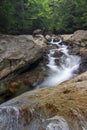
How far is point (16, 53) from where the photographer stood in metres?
14.5

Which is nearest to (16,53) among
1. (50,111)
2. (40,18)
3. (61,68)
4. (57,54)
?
(61,68)

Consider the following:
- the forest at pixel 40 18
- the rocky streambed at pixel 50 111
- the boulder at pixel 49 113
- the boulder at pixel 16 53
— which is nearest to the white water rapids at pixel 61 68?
the boulder at pixel 16 53

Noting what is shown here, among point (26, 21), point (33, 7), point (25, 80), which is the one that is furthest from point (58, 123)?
point (33, 7)

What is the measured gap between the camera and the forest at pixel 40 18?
20752 millimetres

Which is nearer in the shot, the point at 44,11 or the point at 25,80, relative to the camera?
the point at 25,80

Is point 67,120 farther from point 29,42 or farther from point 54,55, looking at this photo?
point 54,55

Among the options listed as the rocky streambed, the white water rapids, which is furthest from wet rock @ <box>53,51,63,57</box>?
the rocky streambed

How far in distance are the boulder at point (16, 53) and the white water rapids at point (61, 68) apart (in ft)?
4.51

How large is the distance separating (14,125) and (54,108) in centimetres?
121

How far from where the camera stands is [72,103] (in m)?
6.87

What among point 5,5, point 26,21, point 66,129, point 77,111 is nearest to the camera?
point 66,129

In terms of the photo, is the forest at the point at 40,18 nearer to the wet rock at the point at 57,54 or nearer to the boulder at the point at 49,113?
the wet rock at the point at 57,54

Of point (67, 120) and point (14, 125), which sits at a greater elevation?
point (67, 120)

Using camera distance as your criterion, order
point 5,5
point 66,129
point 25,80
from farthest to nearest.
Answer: point 5,5, point 25,80, point 66,129
